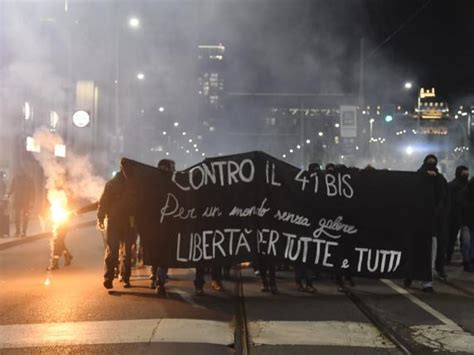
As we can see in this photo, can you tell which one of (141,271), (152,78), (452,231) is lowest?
(141,271)

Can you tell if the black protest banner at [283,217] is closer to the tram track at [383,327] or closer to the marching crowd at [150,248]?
the marching crowd at [150,248]

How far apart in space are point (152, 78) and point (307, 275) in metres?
25.2

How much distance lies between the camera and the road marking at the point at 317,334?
4520 millimetres

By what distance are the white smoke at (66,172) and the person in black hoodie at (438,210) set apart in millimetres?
5401

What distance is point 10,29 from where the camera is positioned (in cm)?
1173

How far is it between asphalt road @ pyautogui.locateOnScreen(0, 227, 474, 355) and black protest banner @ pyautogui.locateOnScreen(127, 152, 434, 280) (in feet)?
1.47

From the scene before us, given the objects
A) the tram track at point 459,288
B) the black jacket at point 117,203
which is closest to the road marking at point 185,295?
the black jacket at point 117,203

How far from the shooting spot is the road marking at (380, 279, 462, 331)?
515cm

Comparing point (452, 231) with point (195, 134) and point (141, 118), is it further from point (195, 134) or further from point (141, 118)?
point (195, 134)

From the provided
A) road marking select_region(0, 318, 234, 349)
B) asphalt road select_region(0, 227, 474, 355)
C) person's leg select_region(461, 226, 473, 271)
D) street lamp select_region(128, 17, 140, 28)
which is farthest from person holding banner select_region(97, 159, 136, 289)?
street lamp select_region(128, 17, 140, 28)

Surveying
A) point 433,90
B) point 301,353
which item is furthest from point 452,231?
point 433,90

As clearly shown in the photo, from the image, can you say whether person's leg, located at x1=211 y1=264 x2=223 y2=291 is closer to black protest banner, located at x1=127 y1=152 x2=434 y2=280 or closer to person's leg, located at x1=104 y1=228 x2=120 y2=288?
black protest banner, located at x1=127 y1=152 x2=434 y2=280

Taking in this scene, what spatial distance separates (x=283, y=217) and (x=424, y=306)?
1.67 m

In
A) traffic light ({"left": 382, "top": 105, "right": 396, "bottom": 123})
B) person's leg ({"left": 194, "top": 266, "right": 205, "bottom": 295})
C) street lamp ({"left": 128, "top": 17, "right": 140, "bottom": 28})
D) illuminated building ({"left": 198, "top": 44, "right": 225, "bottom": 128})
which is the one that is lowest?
person's leg ({"left": 194, "top": 266, "right": 205, "bottom": 295})
